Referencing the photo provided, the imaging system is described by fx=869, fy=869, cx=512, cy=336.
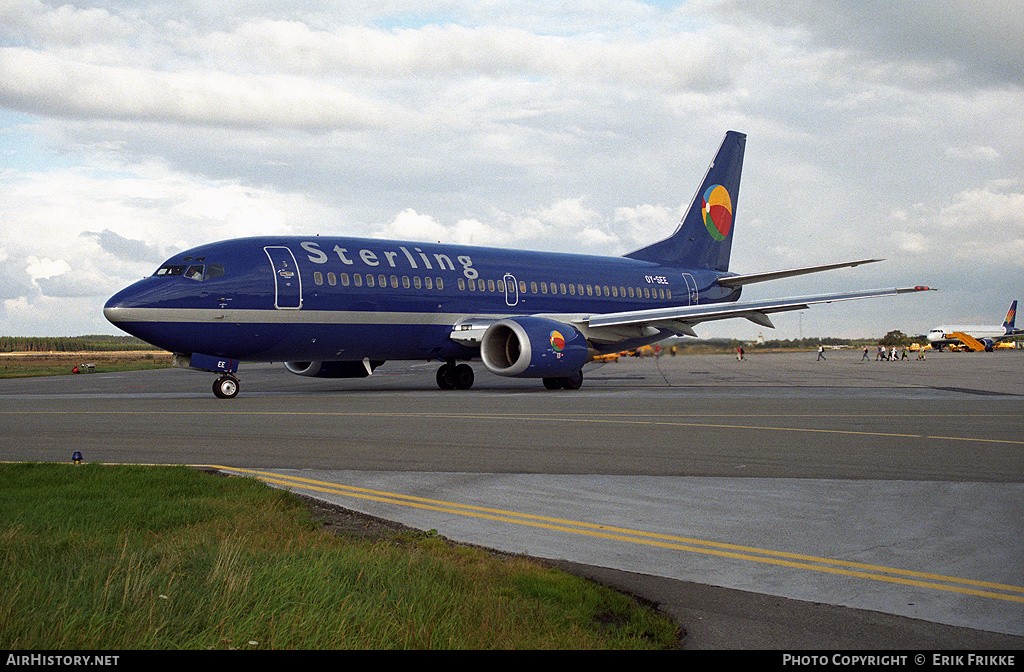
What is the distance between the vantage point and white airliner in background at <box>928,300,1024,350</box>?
102188 mm

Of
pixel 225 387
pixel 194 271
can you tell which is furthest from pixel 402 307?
pixel 194 271

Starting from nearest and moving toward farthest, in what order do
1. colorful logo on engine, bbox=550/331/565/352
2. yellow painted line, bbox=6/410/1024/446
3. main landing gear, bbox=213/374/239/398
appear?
1. yellow painted line, bbox=6/410/1024/446
2. main landing gear, bbox=213/374/239/398
3. colorful logo on engine, bbox=550/331/565/352

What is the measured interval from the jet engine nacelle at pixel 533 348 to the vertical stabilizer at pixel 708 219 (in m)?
11.1

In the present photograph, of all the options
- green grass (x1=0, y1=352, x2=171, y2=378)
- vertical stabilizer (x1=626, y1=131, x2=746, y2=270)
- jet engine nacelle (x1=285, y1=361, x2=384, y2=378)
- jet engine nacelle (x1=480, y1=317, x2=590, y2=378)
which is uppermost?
vertical stabilizer (x1=626, y1=131, x2=746, y2=270)

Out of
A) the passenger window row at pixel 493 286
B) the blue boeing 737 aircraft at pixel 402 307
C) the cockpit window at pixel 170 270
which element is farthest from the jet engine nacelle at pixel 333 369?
the cockpit window at pixel 170 270

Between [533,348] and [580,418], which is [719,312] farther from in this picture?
[580,418]

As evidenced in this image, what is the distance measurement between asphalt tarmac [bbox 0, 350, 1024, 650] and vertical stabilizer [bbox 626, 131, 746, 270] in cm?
1830

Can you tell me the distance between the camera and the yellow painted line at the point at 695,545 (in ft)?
18.6

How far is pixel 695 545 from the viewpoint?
6691 millimetres

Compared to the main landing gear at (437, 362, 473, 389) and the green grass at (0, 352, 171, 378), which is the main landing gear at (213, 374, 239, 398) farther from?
the green grass at (0, 352, 171, 378)

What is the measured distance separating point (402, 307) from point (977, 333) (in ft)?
322

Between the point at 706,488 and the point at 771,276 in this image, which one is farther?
the point at 771,276

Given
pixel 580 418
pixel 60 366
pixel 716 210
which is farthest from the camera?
pixel 60 366

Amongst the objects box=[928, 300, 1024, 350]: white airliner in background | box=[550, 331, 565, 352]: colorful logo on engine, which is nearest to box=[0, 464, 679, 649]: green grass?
box=[550, 331, 565, 352]: colorful logo on engine
